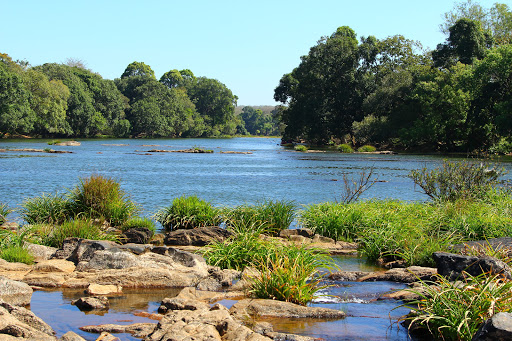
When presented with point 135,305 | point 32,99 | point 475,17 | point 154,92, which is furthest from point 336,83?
point 135,305

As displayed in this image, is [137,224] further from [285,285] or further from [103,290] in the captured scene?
[285,285]

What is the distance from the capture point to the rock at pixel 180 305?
23.1ft

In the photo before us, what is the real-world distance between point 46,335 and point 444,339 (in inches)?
174

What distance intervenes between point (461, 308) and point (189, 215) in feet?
32.3

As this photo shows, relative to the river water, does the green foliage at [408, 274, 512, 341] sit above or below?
above

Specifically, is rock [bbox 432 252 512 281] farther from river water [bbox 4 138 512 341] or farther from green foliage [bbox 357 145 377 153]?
green foliage [bbox 357 145 377 153]

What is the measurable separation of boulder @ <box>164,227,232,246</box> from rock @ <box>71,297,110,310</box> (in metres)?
4.95

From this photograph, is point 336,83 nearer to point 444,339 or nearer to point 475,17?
point 475,17

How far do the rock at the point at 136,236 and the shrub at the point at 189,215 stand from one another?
188cm

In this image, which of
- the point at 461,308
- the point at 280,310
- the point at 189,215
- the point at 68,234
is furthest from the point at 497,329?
the point at 189,215

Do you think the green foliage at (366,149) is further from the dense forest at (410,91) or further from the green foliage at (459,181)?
the green foliage at (459,181)

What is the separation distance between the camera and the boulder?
41.8 feet

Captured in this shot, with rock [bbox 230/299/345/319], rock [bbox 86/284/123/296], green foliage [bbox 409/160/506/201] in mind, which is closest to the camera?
rock [bbox 230/299/345/319]

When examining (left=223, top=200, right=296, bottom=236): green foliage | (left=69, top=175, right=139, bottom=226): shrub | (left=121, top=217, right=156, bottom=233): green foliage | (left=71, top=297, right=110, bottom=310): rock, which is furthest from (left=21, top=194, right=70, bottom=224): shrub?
(left=71, top=297, right=110, bottom=310): rock
